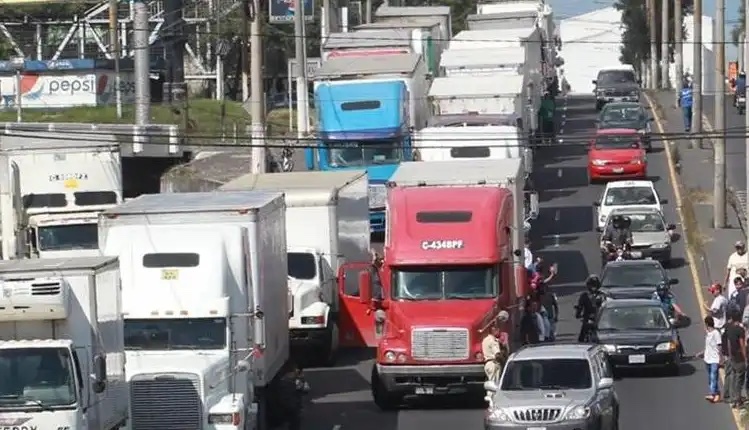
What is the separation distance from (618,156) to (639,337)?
23.5m

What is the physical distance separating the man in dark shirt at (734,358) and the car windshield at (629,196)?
18878mm

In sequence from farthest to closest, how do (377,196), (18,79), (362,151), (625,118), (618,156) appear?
(18,79), (625,118), (618,156), (362,151), (377,196)

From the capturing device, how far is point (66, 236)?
3766cm

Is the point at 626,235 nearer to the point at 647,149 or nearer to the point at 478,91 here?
the point at 478,91

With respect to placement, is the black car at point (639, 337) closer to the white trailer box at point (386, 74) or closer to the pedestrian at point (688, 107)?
the white trailer box at point (386, 74)

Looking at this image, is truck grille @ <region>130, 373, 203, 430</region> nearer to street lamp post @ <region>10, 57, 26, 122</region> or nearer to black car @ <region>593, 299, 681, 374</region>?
black car @ <region>593, 299, 681, 374</region>

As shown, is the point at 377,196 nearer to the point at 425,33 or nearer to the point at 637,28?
the point at 425,33

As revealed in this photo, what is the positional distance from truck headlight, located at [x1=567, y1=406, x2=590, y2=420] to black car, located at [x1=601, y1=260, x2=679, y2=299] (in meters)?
12.8

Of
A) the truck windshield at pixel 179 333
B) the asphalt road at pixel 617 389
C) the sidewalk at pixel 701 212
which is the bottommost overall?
the asphalt road at pixel 617 389

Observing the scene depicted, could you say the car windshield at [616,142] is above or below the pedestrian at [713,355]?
above

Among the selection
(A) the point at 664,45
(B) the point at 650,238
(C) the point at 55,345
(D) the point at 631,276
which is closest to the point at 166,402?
(C) the point at 55,345

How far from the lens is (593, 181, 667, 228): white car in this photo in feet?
152

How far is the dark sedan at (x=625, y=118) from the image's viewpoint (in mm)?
58094

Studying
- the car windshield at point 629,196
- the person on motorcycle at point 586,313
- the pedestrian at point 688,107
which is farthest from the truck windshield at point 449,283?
the pedestrian at point 688,107
